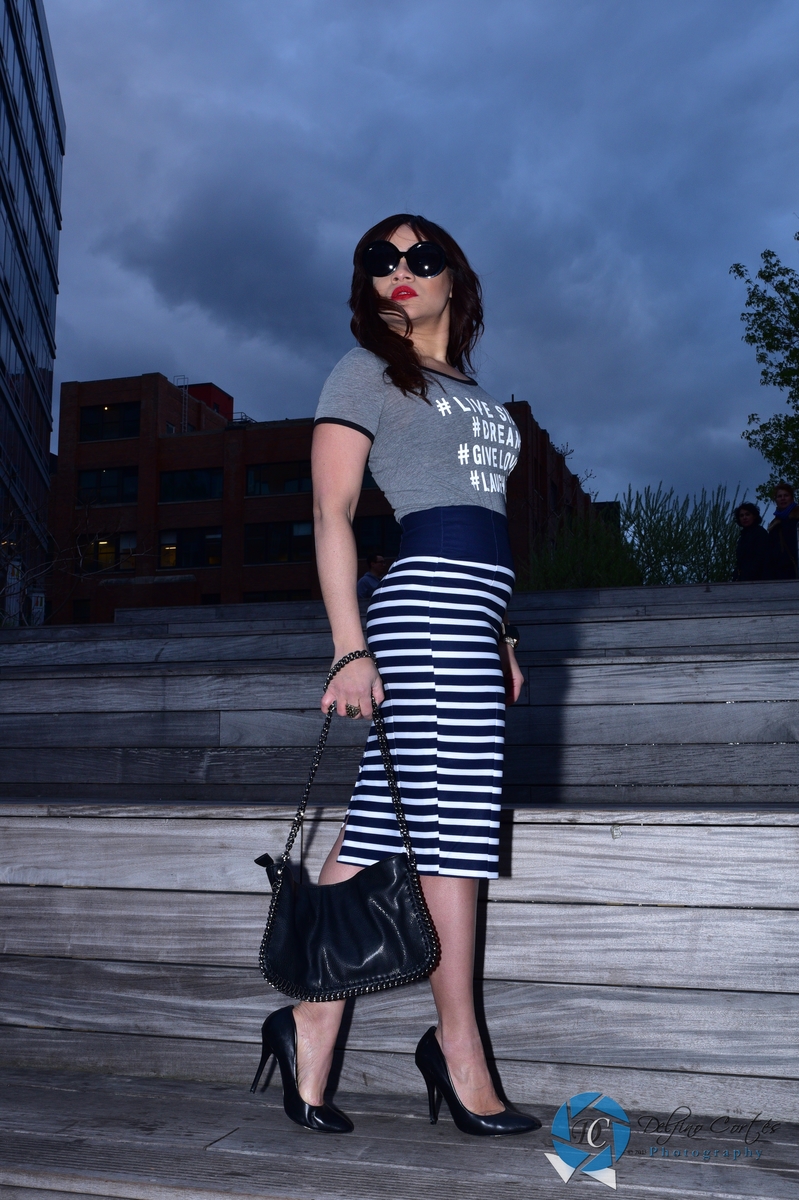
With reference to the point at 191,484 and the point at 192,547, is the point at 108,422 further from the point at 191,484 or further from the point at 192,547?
the point at 192,547

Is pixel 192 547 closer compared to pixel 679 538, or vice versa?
pixel 679 538

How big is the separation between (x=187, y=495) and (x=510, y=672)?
48.6 metres

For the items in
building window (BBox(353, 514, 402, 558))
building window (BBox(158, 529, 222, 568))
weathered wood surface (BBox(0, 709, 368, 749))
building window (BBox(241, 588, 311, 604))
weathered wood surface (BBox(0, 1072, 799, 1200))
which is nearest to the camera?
weathered wood surface (BBox(0, 1072, 799, 1200))

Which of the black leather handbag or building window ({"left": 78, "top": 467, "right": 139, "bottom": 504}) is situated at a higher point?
building window ({"left": 78, "top": 467, "right": 139, "bottom": 504})

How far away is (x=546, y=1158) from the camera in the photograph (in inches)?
77.2

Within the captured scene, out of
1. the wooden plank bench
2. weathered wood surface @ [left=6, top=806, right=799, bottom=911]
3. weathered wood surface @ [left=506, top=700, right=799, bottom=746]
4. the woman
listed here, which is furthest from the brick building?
the woman

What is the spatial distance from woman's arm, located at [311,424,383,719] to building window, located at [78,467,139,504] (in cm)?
4920

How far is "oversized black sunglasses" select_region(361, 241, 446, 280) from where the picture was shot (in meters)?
2.30

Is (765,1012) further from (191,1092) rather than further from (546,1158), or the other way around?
(191,1092)

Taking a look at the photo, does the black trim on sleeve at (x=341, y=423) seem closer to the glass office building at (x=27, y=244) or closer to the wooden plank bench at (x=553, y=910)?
the wooden plank bench at (x=553, y=910)

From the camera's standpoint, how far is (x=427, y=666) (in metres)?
2.04

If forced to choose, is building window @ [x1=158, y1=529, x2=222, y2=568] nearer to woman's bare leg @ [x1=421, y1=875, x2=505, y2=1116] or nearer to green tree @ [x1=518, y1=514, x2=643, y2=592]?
green tree @ [x1=518, y1=514, x2=643, y2=592]

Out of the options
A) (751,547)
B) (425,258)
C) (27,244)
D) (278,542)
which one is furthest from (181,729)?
(278,542)

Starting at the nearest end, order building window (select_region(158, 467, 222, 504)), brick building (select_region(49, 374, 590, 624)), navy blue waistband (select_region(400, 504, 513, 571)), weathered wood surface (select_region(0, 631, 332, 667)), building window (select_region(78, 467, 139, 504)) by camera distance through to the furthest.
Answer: navy blue waistband (select_region(400, 504, 513, 571))
weathered wood surface (select_region(0, 631, 332, 667))
brick building (select_region(49, 374, 590, 624))
building window (select_region(158, 467, 222, 504))
building window (select_region(78, 467, 139, 504))
